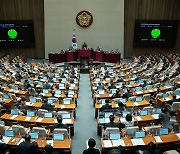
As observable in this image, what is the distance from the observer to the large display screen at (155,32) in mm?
25688

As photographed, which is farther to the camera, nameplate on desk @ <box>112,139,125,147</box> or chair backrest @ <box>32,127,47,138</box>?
chair backrest @ <box>32,127,47,138</box>

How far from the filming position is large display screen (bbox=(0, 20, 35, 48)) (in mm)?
25516

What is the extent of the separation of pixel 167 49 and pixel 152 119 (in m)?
19.5

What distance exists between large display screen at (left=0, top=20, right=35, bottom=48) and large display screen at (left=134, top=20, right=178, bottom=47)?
11.1 metres

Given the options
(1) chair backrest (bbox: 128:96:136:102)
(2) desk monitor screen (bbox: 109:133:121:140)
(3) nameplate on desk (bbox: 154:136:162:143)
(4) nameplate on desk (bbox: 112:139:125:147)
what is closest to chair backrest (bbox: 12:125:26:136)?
(2) desk monitor screen (bbox: 109:133:121:140)

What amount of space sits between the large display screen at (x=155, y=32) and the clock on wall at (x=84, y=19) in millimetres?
4905

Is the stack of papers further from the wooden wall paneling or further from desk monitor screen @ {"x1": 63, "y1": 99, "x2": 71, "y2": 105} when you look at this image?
the wooden wall paneling

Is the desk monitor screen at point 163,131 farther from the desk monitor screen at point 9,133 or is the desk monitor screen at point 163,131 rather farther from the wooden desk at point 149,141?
the desk monitor screen at point 9,133

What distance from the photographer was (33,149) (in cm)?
675

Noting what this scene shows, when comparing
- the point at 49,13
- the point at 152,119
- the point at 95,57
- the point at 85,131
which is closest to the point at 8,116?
the point at 85,131

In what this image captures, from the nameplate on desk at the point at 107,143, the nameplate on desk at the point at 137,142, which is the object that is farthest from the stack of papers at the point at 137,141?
the nameplate on desk at the point at 107,143

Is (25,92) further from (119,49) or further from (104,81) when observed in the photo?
(119,49)

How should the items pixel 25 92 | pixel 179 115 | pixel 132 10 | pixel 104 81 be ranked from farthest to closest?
1. pixel 132 10
2. pixel 104 81
3. pixel 25 92
4. pixel 179 115

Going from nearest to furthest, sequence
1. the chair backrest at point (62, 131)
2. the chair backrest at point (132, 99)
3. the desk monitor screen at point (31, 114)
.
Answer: the chair backrest at point (62, 131), the desk monitor screen at point (31, 114), the chair backrest at point (132, 99)
